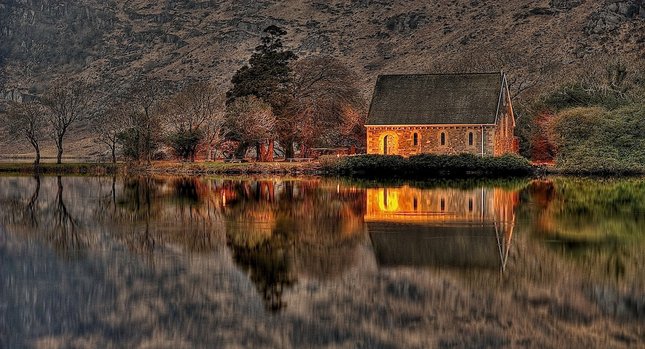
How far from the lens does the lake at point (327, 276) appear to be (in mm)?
13875

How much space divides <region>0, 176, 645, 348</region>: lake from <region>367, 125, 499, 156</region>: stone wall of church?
35.8 metres

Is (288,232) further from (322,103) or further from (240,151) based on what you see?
(240,151)

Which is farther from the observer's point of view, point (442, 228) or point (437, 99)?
point (437, 99)

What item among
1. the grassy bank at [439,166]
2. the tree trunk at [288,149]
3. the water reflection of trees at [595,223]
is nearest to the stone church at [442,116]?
the tree trunk at [288,149]

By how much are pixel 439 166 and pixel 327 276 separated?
1748 inches

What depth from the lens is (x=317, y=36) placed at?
163250 mm

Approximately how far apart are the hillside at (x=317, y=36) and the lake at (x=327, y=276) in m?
71.8

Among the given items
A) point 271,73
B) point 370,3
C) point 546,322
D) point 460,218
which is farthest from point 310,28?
point 546,322

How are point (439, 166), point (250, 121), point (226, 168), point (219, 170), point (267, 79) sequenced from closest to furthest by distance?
1. point (439, 166)
2. point (219, 170)
3. point (226, 168)
4. point (250, 121)
5. point (267, 79)

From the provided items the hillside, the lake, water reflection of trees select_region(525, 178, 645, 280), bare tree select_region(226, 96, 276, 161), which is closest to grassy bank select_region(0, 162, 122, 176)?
bare tree select_region(226, 96, 276, 161)

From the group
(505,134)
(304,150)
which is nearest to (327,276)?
(505,134)

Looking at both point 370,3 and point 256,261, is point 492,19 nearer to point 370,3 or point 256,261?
point 370,3

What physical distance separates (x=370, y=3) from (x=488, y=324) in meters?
162

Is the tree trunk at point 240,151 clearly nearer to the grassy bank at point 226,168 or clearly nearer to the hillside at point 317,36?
the grassy bank at point 226,168
